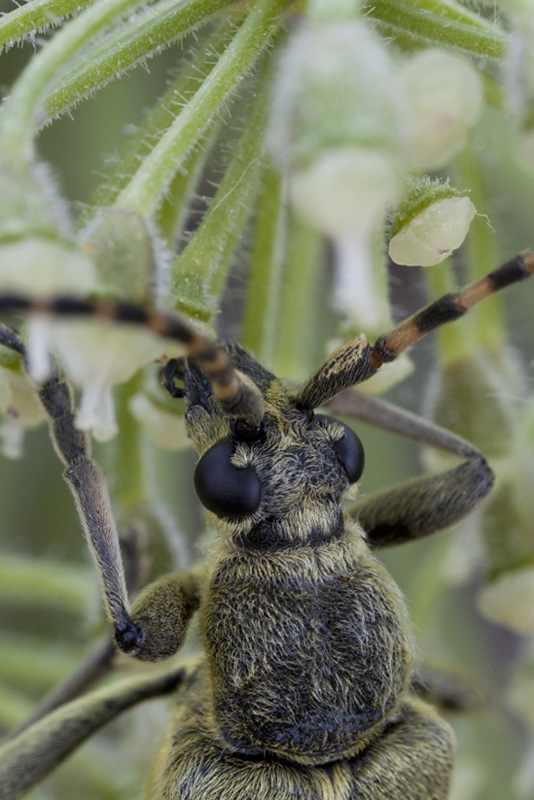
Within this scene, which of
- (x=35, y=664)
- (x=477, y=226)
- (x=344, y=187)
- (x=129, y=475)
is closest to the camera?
(x=344, y=187)

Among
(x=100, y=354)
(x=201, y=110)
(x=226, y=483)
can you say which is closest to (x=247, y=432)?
(x=226, y=483)

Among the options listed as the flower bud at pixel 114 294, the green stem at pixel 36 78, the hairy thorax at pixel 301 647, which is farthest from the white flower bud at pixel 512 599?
the green stem at pixel 36 78

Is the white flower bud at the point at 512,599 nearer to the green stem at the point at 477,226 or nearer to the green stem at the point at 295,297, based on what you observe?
the green stem at the point at 477,226

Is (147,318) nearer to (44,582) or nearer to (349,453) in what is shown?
(349,453)

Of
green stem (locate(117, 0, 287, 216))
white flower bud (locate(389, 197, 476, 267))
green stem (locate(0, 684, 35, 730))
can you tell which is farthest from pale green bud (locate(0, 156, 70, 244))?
green stem (locate(0, 684, 35, 730))

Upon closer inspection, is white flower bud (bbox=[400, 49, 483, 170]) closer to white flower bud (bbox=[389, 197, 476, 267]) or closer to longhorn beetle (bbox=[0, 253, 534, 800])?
white flower bud (bbox=[389, 197, 476, 267])

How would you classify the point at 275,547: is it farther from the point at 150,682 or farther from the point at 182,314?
the point at 150,682
